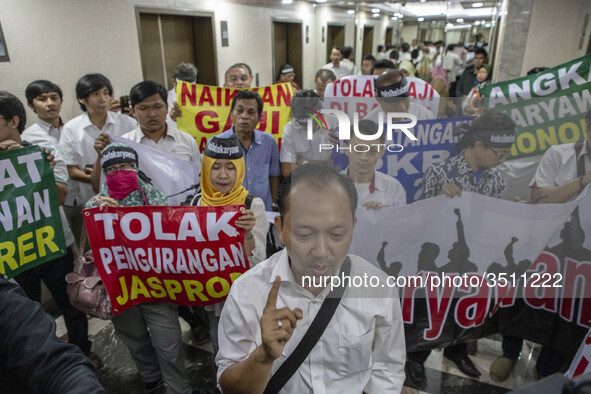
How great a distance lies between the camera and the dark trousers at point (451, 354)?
2188 mm

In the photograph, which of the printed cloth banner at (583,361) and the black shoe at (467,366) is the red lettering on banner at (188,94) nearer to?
the black shoe at (467,366)

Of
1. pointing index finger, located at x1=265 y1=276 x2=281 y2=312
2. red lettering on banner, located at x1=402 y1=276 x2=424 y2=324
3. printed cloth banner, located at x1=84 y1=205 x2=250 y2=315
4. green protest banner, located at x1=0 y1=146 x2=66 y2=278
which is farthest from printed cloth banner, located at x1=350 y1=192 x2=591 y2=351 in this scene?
green protest banner, located at x1=0 y1=146 x2=66 y2=278

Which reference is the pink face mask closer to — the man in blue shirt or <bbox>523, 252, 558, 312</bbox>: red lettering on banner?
the man in blue shirt

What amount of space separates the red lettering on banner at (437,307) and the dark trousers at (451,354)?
2.38 feet

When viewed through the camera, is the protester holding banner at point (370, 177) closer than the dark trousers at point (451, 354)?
Yes

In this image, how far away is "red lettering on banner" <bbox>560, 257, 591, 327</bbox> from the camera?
1313 mm

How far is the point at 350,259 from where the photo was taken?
3.56 feet

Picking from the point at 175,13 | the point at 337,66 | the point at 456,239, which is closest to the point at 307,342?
the point at 456,239

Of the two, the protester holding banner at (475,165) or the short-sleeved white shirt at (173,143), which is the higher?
the protester holding banner at (475,165)

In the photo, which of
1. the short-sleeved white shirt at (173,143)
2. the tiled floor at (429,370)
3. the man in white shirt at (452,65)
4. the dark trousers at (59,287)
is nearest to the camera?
the dark trousers at (59,287)

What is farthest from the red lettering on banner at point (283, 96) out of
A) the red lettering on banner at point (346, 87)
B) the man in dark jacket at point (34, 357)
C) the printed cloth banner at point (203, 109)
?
the man in dark jacket at point (34, 357)

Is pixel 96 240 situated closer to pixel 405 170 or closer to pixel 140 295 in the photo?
pixel 140 295

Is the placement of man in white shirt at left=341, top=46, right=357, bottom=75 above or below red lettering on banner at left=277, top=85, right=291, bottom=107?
above

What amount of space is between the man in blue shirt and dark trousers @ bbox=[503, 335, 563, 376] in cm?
169
